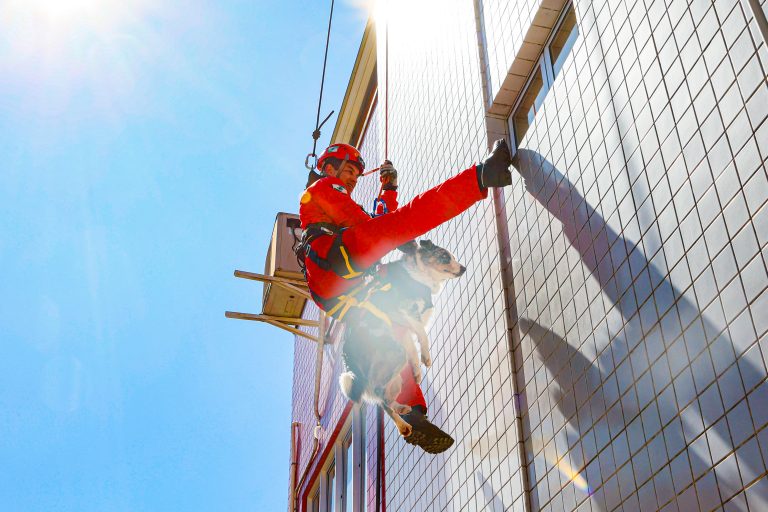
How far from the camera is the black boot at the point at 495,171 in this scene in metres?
5.38

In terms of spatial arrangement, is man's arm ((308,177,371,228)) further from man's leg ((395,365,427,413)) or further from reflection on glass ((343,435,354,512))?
reflection on glass ((343,435,354,512))

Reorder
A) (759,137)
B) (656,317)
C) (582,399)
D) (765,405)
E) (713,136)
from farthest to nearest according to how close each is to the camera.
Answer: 1. (582,399)
2. (656,317)
3. (713,136)
4. (759,137)
5. (765,405)

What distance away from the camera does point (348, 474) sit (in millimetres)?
11383

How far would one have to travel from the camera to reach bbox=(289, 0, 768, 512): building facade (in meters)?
3.54

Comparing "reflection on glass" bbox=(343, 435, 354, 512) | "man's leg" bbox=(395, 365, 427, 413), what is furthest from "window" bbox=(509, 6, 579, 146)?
"reflection on glass" bbox=(343, 435, 354, 512)

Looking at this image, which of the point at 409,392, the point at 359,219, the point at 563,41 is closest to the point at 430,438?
the point at 409,392

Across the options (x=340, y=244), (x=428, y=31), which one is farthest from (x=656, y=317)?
(x=428, y=31)

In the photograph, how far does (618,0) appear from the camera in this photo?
4.89m

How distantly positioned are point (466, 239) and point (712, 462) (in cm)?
355

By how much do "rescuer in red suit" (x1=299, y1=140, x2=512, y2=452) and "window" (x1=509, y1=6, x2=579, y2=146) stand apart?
682 mm

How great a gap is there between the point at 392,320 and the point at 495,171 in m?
1.24

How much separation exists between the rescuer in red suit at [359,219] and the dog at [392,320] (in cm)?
13

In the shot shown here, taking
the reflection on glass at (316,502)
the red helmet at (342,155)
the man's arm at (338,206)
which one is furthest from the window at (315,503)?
the man's arm at (338,206)

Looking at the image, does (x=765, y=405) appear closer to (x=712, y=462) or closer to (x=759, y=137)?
(x=712, y=462)
